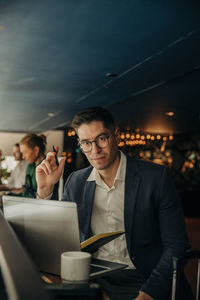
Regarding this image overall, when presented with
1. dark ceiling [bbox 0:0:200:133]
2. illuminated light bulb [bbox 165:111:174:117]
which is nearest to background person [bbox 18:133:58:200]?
dark ceiling [bbox 0:0:200:133]

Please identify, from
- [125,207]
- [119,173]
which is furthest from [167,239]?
[119,173]

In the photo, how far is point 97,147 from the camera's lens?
80.4 inches

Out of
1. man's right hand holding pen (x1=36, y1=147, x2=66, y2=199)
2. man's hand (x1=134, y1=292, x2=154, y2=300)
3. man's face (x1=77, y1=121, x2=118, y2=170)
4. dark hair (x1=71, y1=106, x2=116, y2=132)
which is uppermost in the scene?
dark hair (x1=71, y1=106, x2=116, y2=132)

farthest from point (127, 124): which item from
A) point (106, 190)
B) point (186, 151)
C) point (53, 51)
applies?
point (106, 190)

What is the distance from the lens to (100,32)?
14.0 ft

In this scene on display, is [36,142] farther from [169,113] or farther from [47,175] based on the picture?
[169,113]

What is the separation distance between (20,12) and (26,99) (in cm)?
523

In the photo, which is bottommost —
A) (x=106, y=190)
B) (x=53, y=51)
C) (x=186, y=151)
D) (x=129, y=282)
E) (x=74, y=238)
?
(x=129, y=282)

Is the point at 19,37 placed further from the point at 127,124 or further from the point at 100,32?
the point at 127,124

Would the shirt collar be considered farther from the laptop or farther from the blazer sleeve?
the laptop

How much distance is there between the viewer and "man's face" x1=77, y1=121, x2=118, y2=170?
2039mm

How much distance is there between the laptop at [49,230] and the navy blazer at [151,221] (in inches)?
16.5

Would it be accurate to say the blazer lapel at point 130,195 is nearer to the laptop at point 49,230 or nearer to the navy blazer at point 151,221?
the navy blazer at point 151,221

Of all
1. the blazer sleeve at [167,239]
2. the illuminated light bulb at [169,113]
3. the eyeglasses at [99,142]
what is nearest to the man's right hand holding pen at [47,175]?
the eyeglasses at [99,142]
